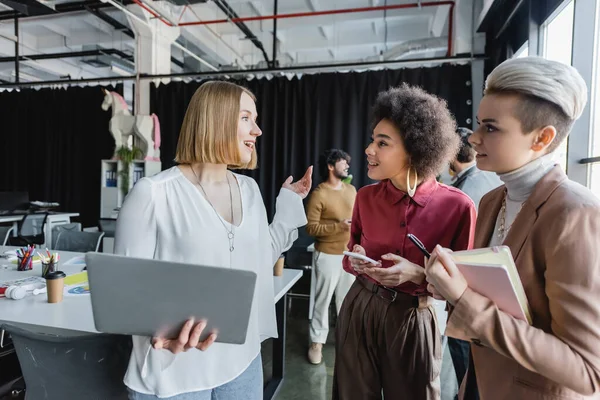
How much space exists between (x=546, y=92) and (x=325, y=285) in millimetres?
2519

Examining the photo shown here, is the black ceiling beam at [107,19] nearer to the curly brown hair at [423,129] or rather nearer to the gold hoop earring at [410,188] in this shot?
the curly brown hair at [423,129]

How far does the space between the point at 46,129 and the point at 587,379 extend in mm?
7829

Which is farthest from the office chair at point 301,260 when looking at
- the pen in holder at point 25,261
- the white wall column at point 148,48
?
the white wall column at point 148,48

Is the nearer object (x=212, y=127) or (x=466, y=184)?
(x=212, y=127)

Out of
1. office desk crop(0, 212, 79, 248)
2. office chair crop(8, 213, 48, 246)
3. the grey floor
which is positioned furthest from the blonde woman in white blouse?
office chair crop(8, 213, 48, 246)

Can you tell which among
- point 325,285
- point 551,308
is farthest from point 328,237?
point 551,308

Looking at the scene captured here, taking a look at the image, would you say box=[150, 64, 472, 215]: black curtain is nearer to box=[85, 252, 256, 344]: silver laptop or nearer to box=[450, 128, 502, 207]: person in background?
box=[450, 128, 502, 207]: person in background

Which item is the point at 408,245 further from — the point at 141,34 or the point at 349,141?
the point at 141,34

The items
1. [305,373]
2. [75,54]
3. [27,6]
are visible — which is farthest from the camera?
[75,54]

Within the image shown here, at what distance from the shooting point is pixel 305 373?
9.09 feet

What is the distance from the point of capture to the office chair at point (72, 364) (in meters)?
1.18

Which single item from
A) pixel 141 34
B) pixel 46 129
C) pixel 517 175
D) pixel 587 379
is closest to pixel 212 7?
pixel 141 34

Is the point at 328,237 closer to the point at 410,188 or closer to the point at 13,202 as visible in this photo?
the point at 410,188

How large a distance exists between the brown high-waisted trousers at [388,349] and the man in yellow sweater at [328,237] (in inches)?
61.5
